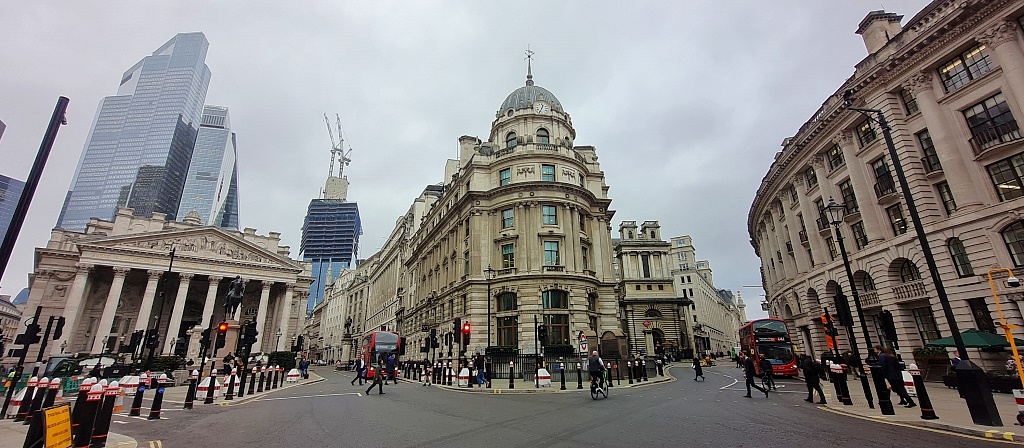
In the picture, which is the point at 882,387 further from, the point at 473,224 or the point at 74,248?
the point at 74,248

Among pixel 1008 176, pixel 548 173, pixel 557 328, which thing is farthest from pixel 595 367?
pixel 548 173

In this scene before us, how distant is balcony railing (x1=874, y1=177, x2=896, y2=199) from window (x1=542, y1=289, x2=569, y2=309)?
20804 millimetres

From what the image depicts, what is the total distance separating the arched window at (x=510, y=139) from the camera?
4166cm

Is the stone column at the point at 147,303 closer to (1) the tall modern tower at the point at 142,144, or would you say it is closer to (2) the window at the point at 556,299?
(2) the window at the point at 556,299

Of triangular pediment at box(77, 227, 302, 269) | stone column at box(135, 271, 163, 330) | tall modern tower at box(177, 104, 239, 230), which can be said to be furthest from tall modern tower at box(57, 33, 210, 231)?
stone column at box(135, 271, 163, 330)

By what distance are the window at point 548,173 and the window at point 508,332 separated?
41.9ft

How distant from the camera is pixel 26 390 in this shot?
10.6 m

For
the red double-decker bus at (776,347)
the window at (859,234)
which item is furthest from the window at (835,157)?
the red double-decker bus at (776,347)

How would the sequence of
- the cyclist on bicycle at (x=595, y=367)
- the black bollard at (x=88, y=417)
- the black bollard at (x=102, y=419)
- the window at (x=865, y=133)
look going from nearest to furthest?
the black bollard at (x=88, y=417) → the black bollard at (x=102, y=419) → the cyclist on bicycle at (x=595, y=367) → the window at (x=865, y=133)

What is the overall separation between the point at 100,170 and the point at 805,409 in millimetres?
218684

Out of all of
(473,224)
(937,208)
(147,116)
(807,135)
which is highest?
(147,116)

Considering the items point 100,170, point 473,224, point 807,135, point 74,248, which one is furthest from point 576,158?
point 100,170

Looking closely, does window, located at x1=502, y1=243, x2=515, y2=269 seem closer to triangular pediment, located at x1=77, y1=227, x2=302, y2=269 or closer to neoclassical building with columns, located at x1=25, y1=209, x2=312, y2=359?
neoclassical building with columns, located at x1=25, y1=209, x2=312, y2=359

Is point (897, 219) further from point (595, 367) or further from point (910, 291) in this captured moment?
point (595, 367)
